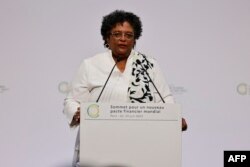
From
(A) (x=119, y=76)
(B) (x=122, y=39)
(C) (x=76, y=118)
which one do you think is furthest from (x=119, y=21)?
Answer: (C) (x=76, y=118)

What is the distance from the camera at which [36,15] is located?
105 inches

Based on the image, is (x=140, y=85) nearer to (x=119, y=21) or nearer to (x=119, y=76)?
(x=119, y=76)

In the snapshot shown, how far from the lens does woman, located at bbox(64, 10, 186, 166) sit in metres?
1.92

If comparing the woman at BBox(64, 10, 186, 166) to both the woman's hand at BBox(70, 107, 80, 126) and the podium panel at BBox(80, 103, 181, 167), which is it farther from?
the podium panel at BBox(80, 103, 181, 167)

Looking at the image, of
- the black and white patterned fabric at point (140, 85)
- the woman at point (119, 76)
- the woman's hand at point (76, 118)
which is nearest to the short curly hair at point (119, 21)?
the woman at point (119, 76)

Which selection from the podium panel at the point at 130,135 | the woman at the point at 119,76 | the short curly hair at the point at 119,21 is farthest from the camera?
the short curly hair at the point at 119,21

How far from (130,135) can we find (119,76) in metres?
0.38

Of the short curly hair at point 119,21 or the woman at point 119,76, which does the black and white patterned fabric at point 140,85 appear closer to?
the woman at point 119,76

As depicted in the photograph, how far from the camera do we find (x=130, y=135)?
1658 mm

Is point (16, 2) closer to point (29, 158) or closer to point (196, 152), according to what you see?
point (29, 158)

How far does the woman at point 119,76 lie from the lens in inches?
75.4

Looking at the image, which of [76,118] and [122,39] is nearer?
[76,118]

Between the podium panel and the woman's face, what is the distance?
1.35 feet

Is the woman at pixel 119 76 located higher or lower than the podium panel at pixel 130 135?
higher
